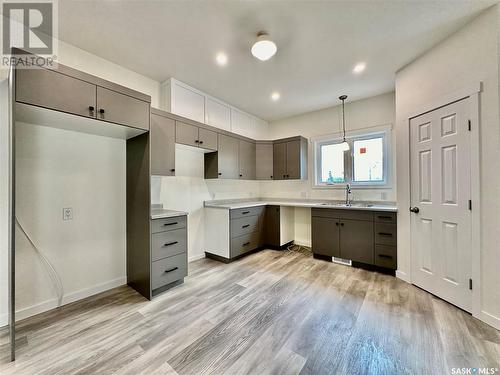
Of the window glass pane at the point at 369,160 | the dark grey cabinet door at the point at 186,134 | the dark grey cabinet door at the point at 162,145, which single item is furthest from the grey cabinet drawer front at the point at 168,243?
the window glass pane at the point at 369,160

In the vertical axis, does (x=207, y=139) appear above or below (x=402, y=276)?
above

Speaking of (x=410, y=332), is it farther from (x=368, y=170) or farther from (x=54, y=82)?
(x=54, y=82)

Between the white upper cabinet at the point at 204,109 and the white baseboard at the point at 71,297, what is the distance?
2.42 m

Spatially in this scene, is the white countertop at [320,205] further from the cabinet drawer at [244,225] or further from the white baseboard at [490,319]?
the white baseboard at [490,319]

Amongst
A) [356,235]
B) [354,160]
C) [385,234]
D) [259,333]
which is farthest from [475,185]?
[259,333]

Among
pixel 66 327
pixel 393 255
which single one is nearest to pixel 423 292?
pixel 393 255

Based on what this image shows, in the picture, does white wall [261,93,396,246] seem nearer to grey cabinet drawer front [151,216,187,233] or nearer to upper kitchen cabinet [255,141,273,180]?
upper kitchen cabinet [255,141,273,180]

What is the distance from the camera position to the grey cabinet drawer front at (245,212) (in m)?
3.45

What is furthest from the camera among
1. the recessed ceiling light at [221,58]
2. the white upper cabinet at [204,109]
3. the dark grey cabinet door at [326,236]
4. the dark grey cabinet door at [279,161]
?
the dark grey cabinet door at [279,161]

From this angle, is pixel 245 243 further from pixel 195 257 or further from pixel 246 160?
pixel 246 160

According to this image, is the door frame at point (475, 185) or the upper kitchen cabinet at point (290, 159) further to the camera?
the upper kitchen cabinet at point (290, 159)

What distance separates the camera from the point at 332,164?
4.17m

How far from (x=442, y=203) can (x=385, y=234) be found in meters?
0.85

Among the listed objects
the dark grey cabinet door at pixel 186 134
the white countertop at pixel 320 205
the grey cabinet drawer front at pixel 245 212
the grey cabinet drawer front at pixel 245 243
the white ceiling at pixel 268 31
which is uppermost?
the white ceiling at pixel 268 31
